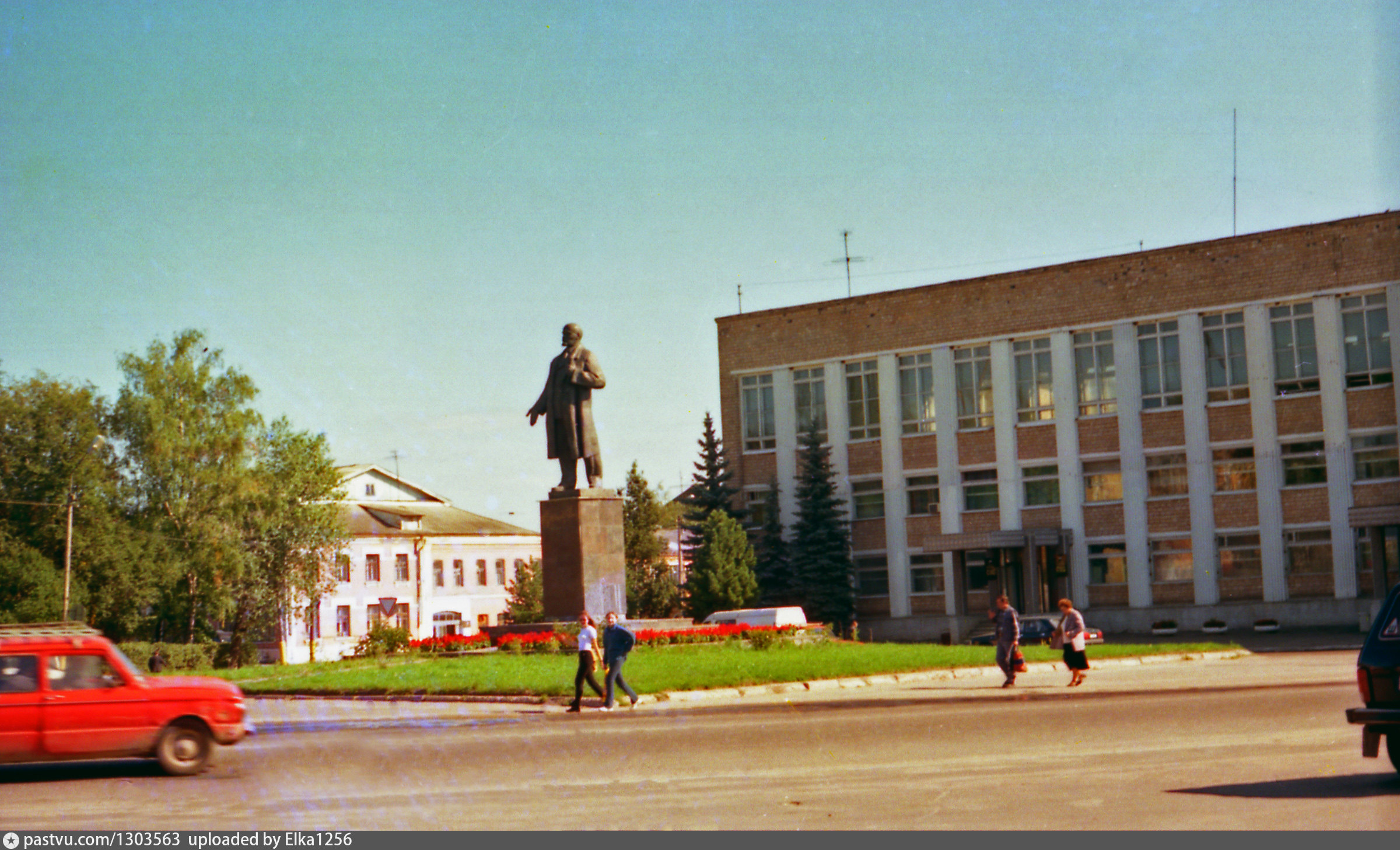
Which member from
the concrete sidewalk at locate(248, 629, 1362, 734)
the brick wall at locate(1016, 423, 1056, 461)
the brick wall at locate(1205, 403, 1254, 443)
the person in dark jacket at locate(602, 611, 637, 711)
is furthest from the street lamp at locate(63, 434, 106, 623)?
the brick wall at locate(1205, 403, 1254, 443)

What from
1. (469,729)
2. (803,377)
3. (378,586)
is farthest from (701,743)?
(378,586)

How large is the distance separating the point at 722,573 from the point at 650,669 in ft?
92.0

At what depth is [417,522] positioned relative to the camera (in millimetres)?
81062

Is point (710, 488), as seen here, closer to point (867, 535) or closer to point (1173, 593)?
point (867, 535)

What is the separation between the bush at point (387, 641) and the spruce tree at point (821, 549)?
2439 cm

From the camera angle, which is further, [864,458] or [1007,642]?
[864,458]

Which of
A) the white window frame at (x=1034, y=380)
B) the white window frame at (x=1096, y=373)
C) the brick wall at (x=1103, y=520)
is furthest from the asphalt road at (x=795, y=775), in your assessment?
the white window frame at (x=1034, y=380)

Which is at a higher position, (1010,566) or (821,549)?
(821,549)

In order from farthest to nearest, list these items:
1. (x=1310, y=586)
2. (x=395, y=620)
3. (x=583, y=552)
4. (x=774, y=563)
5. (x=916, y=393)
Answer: (x=395, y=620) < (x=774, y=563) < (x=916, y=393) < (x=1310, y=586) < (x=583, y=552)

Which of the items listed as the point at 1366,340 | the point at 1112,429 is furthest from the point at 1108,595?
the point at 1366,340

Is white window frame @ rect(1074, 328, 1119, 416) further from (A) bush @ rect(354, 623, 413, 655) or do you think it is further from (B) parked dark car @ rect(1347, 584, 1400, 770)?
(B) parked dark car @ rect(1347, 584, 1400, 770)

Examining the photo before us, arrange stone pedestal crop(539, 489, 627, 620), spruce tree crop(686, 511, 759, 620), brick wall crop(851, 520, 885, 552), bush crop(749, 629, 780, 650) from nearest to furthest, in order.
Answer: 1. stone pedestal crop(539, 489, 627, 620)
2. bush crop(749, 629, 780, 650)
3. spruce tree crop(686, 511, 759, 620)
4. brick wall crop(851, 520, 885, 552)

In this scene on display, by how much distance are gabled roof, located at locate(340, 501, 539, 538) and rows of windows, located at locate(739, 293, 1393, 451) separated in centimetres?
2624

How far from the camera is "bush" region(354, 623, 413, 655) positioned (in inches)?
1281
